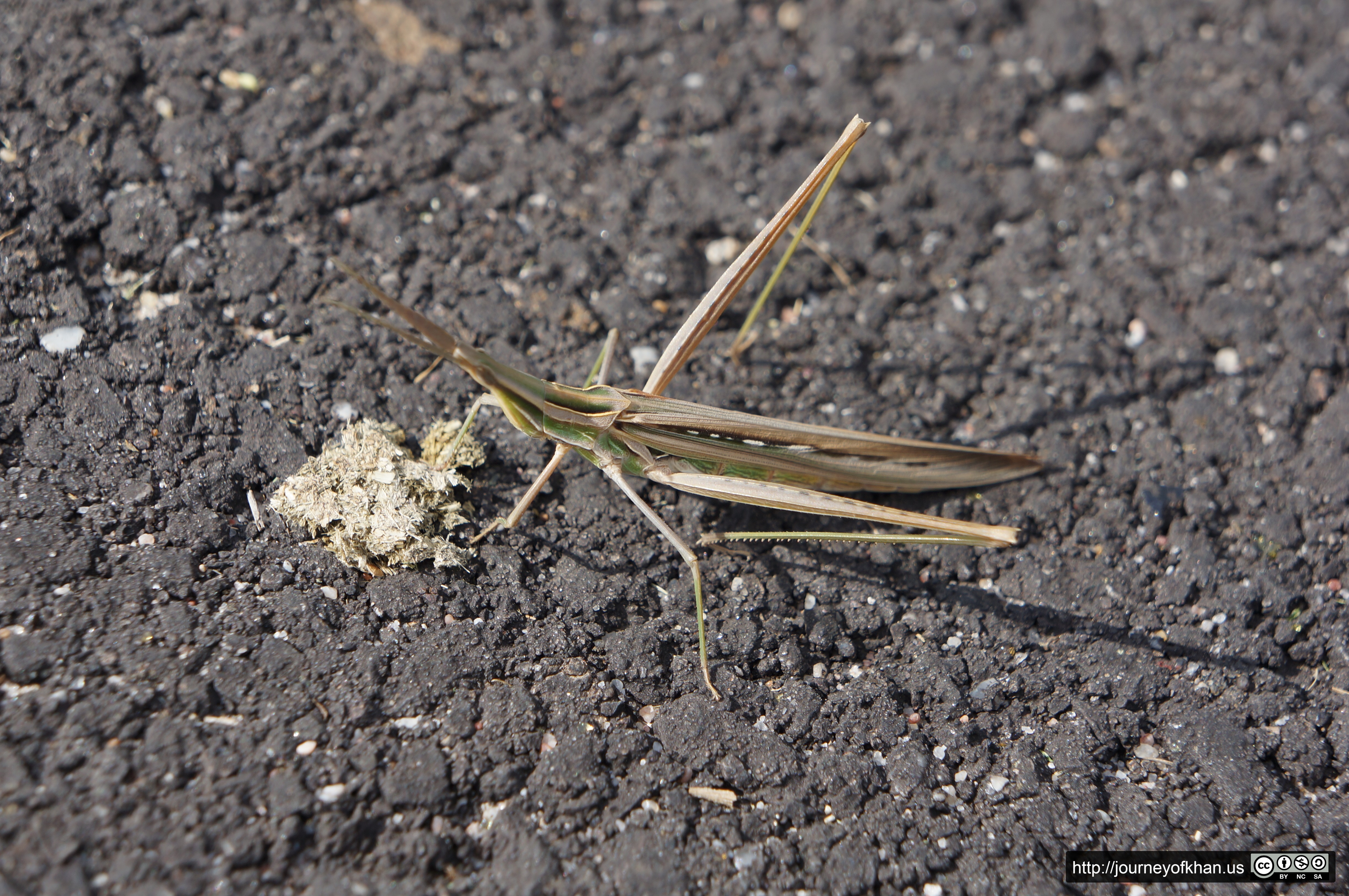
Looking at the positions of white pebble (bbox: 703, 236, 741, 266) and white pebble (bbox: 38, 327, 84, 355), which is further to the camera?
white pebble (bbox: 703, 236, 741, 266)

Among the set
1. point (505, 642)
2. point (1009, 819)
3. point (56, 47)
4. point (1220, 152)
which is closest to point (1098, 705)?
point (1009, 819)

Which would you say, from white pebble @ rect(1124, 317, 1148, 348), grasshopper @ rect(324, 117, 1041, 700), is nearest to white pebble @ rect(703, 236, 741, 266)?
grasshopper @ rect(324, 117, 1041, 700)

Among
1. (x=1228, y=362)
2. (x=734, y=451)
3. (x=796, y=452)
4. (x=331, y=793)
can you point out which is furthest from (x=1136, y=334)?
(x=331, y=793)

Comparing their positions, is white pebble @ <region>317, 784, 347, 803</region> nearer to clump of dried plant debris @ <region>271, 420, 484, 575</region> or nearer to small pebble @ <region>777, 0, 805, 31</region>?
clump of dried plant debris @ <region>271, 420, 484, 575</region>

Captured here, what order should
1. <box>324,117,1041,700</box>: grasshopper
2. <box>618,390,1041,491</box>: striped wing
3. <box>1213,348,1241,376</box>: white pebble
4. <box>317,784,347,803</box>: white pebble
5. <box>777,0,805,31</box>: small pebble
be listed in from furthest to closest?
<box>777,0,805,31</box>: small pebble
<box>1213,348,1241,376</box>: white pebble
<box>618,390,1041,491</box>: striped wing
<box>324,117,1041,700</box>: grasshopper
<box>317,784,347,803</box>: white pebble

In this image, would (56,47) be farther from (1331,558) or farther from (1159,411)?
(1331,558)
